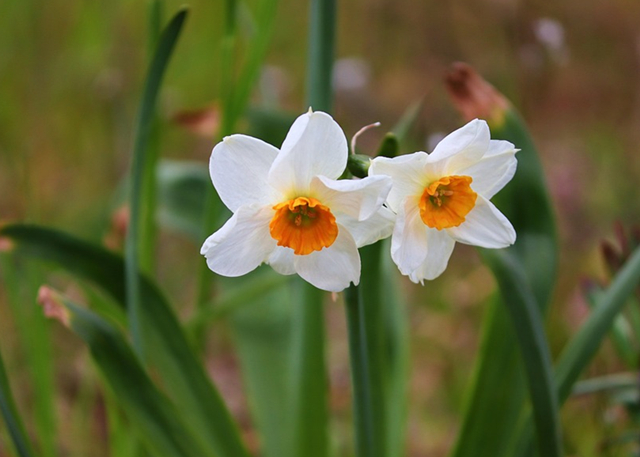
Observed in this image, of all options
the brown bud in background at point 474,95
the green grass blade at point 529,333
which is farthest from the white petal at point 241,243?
the brown bud in background at point 474,95

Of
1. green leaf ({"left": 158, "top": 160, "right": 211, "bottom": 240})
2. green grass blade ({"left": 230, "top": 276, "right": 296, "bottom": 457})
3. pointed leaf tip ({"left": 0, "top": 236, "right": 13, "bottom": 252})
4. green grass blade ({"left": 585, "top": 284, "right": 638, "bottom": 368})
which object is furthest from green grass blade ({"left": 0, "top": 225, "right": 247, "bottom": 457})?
green grass blade ({"left": 585, "top": 284, "right": 638, "bottom": 368})

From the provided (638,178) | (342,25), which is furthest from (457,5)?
(638,178)

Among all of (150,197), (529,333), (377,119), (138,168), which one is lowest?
(377,119)

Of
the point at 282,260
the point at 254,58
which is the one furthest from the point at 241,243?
the point at 254,58

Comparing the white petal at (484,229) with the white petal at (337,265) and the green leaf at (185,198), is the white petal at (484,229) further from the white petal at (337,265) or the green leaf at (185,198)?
the green leaf at (185,198)

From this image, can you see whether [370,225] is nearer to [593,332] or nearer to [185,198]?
[593,332]

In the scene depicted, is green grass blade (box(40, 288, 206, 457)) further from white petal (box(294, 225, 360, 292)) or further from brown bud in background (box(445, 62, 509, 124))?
brown bud in background (box(445, 62, 509, 124))

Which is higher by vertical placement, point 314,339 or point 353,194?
point 353,194
